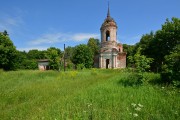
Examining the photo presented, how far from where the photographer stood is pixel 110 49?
144 ft

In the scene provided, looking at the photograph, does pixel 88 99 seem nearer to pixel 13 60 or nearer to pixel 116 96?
pixel 116 96

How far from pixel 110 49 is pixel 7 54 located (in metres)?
22.9

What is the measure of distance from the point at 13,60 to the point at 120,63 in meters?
24.6

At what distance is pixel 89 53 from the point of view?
5544 cm

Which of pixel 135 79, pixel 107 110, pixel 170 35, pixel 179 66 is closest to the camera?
pixel 107 110

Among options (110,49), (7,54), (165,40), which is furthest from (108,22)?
(7,54)

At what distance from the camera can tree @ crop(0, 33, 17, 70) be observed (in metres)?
45.5

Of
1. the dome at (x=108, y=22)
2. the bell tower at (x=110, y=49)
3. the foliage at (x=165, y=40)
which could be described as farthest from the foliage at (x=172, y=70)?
the dome at (x=108, y=22)

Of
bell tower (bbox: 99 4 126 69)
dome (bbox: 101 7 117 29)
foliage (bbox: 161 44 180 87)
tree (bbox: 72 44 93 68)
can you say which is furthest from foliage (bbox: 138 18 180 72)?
tree (bbox: 72 44 93 68)

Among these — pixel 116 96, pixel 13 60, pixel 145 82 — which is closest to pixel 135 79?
pixel 145 82

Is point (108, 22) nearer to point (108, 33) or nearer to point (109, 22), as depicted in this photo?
point (109, 22)

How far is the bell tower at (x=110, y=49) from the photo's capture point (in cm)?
4400

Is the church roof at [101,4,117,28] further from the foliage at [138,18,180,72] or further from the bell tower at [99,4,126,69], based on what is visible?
the foliage at [138,18,180,72]

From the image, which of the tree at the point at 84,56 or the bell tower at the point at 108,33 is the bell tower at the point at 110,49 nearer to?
the bell tower at the point at 108,33
